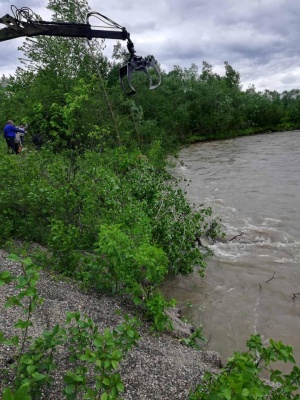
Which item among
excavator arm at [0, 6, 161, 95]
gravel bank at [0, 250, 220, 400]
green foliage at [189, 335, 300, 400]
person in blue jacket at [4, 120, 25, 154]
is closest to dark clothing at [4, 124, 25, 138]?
person in blue jacket at [4, 120, 25, 154]

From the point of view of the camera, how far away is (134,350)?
4012 mm

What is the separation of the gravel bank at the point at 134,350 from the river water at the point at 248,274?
129 centimetres

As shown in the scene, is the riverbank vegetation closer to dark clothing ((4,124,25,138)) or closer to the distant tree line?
the distant tree line

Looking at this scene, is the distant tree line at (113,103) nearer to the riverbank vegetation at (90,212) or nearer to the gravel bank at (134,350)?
the riverbank vegetation at (90,212)

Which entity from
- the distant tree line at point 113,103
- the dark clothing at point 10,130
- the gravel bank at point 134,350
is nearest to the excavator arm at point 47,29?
the distant tree line at point 113,103

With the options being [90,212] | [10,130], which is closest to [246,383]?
[90,212]

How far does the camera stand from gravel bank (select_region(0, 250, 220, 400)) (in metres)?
3.46

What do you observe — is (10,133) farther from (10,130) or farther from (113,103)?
(113,103)

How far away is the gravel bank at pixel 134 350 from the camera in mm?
3461

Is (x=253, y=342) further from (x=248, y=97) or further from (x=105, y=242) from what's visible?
(x=248, y=97)

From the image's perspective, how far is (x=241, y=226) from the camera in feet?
36.9

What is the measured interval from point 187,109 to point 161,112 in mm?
12345

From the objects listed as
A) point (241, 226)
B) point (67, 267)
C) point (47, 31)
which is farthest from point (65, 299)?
point (241, 226)

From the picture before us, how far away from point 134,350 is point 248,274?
15.5ft
